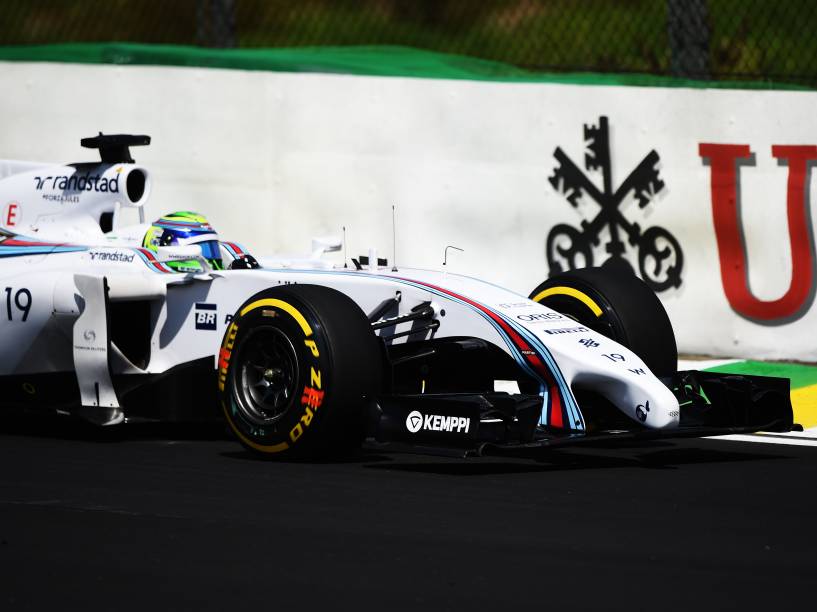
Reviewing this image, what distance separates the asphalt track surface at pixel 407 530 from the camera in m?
4.89

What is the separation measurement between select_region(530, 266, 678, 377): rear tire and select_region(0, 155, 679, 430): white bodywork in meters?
0.56

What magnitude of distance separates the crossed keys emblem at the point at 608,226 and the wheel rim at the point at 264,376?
3820mm

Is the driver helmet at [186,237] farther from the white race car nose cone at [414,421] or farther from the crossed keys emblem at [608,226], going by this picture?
the crossed keys emblem at [608,226]

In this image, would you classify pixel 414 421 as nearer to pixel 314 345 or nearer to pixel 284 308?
pixel 314 345

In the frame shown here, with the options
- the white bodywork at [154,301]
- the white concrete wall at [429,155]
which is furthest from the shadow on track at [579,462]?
the white concrete wall at [429,155]

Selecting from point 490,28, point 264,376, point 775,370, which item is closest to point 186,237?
point 264,376

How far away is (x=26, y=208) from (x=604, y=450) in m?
3.83

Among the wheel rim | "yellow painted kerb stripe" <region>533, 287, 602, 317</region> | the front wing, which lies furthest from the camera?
"yellow painted kerb stripe" <region>533, 287, 602, 317</region>

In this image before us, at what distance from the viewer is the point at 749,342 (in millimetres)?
10484

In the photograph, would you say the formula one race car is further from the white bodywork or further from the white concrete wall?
the white concrete wall

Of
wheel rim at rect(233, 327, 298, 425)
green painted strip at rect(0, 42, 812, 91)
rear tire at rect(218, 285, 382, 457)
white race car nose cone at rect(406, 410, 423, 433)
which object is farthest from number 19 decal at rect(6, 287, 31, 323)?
green painted strip at rect(0, 42, 812, 91)

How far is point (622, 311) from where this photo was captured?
8125mm

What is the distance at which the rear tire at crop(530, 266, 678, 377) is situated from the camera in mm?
8094

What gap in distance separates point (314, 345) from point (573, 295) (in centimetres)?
177
